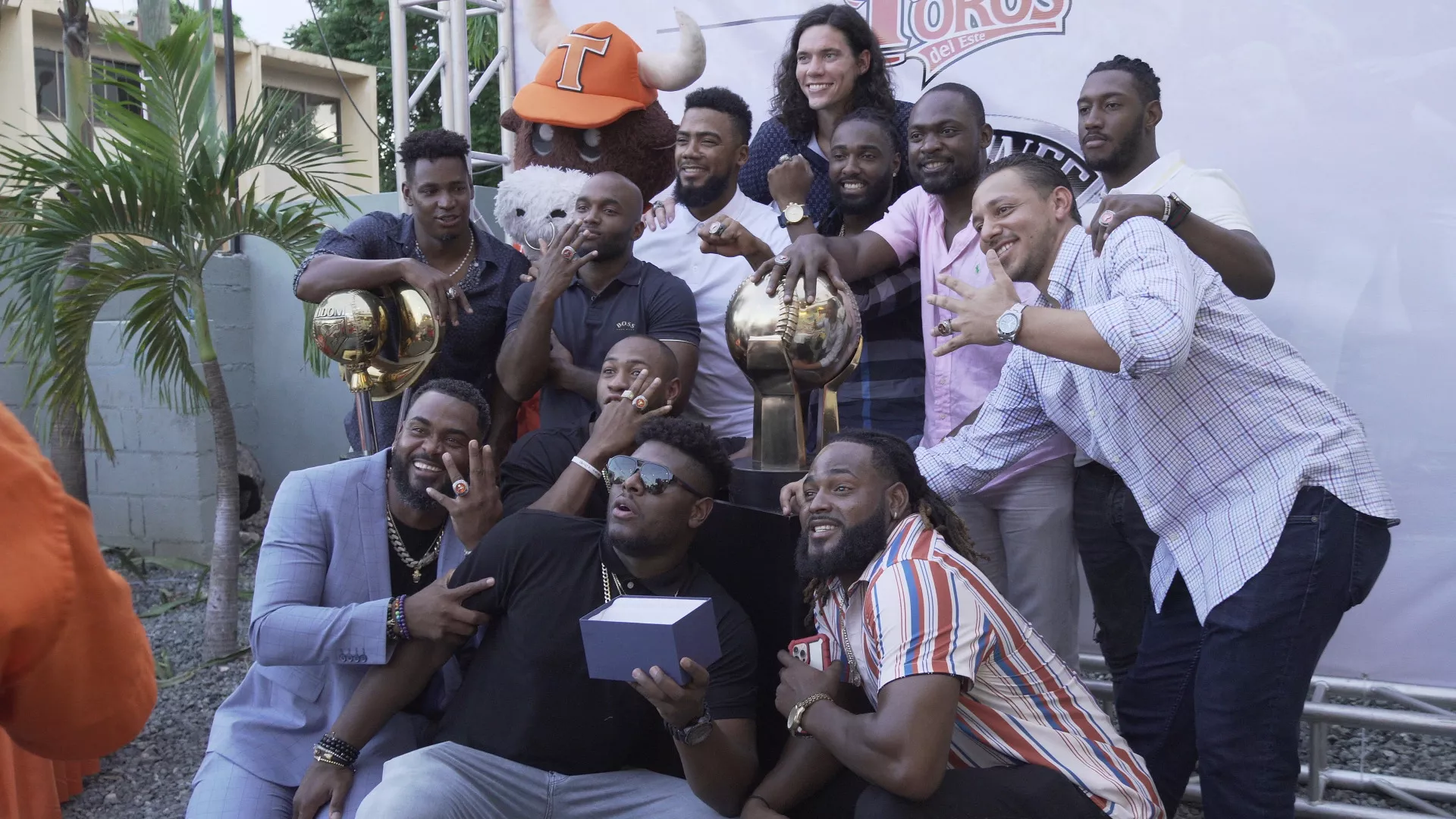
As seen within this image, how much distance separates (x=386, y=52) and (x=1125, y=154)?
1777 cm

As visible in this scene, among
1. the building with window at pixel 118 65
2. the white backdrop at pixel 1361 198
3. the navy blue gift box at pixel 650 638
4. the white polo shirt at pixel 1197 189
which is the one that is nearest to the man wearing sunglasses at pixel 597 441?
the navy blue gift box at pixel 650 638

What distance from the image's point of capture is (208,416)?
7.07 meters

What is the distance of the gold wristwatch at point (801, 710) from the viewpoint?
2.38m

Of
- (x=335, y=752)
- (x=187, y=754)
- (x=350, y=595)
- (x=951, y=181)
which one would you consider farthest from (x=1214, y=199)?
(x=187, y=754)

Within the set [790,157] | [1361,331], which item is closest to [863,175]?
[790,157]

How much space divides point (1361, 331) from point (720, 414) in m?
2.01

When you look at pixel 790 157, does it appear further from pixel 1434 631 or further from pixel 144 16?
pixel 144 16

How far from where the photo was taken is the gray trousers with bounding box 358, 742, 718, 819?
2.54 metres

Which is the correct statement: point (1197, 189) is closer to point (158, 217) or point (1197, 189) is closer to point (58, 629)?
point (58, 629)

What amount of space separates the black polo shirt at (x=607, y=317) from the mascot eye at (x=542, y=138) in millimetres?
1090

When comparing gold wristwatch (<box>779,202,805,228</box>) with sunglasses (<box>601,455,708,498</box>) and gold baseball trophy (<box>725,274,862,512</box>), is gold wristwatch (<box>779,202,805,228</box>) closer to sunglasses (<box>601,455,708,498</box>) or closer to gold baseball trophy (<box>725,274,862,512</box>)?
gold baseball trophy (<box>725,274,862,512</box>)

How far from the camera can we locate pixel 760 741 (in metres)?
2.84

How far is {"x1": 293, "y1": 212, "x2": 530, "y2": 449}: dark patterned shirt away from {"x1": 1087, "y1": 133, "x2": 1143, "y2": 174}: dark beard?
1783mm

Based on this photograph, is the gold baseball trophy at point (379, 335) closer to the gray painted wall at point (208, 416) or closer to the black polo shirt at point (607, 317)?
the black polo shirt at point (607, 317)
